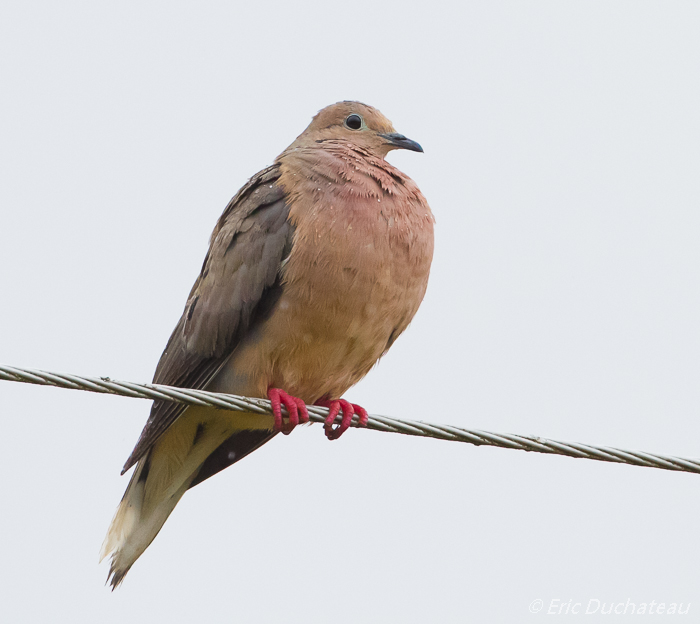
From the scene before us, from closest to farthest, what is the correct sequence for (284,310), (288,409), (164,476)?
(288,409)
(284,310)
(164,476)

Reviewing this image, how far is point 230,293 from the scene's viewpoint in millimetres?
4453

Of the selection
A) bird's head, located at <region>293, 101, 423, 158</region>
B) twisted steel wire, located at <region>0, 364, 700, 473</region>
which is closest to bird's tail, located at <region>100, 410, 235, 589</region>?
twisted steel wire, located at <region>0, 364, 700, 473</region>

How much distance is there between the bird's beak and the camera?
5184mm

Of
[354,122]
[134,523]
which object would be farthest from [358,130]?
[134,523]

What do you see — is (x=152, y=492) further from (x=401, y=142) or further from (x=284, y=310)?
(x=401, y=142)

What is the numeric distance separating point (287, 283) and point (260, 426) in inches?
32.7

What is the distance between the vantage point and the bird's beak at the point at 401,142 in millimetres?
5184

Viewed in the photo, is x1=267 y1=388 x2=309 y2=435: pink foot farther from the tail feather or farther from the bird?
the tail feather

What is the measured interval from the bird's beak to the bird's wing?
0.77 meters

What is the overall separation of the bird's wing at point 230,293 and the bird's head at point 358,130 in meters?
0.62

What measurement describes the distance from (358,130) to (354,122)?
8 centimetres

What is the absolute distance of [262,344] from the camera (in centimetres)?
434

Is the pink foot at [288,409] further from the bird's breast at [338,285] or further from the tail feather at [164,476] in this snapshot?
the tail feather at [164,476]

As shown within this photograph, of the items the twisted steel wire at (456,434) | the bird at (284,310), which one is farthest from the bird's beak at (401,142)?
the twisted steel wire at (456,434)
